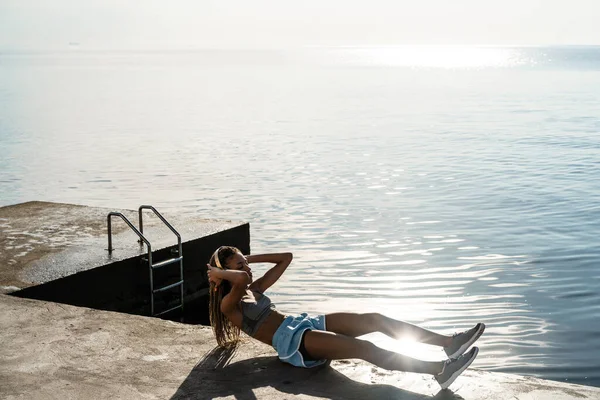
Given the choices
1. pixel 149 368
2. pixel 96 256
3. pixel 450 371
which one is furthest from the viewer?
pixel 96 256

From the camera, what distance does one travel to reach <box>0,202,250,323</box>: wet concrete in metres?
11.4

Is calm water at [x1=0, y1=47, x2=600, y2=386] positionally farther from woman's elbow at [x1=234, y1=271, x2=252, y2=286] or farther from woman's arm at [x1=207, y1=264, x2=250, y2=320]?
woman's elbow at [x1=234, y1=271, x2=252, y2=286]

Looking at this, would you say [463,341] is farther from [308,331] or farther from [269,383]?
[269,383]

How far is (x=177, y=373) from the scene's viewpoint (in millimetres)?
7203

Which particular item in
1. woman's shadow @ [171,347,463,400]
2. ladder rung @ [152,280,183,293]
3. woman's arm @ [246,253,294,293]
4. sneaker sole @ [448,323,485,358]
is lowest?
ladder rung @ [152,280,183,293]

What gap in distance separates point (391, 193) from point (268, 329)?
18707 millimetres

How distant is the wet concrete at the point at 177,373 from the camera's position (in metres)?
6.70

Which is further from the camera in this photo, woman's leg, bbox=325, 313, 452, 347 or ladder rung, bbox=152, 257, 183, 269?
ladder rung, bbox=152, 257, 183, 269

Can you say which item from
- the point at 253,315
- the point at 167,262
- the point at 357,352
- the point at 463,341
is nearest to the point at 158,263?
the point at 167,262

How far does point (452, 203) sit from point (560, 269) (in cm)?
709

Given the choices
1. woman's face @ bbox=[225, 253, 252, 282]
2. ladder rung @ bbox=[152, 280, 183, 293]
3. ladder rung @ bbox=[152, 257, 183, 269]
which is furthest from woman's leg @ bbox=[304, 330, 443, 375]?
ladder rung @ bbox=[152, 280, 183, 293]

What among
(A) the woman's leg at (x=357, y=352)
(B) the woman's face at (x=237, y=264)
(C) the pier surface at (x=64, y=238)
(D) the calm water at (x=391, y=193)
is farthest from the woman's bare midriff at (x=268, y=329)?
(D) the calm water at (x=391, y=193)

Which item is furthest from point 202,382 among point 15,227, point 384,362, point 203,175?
point 203,175

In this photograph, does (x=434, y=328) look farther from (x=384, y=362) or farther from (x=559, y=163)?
(x=559, y=163)
